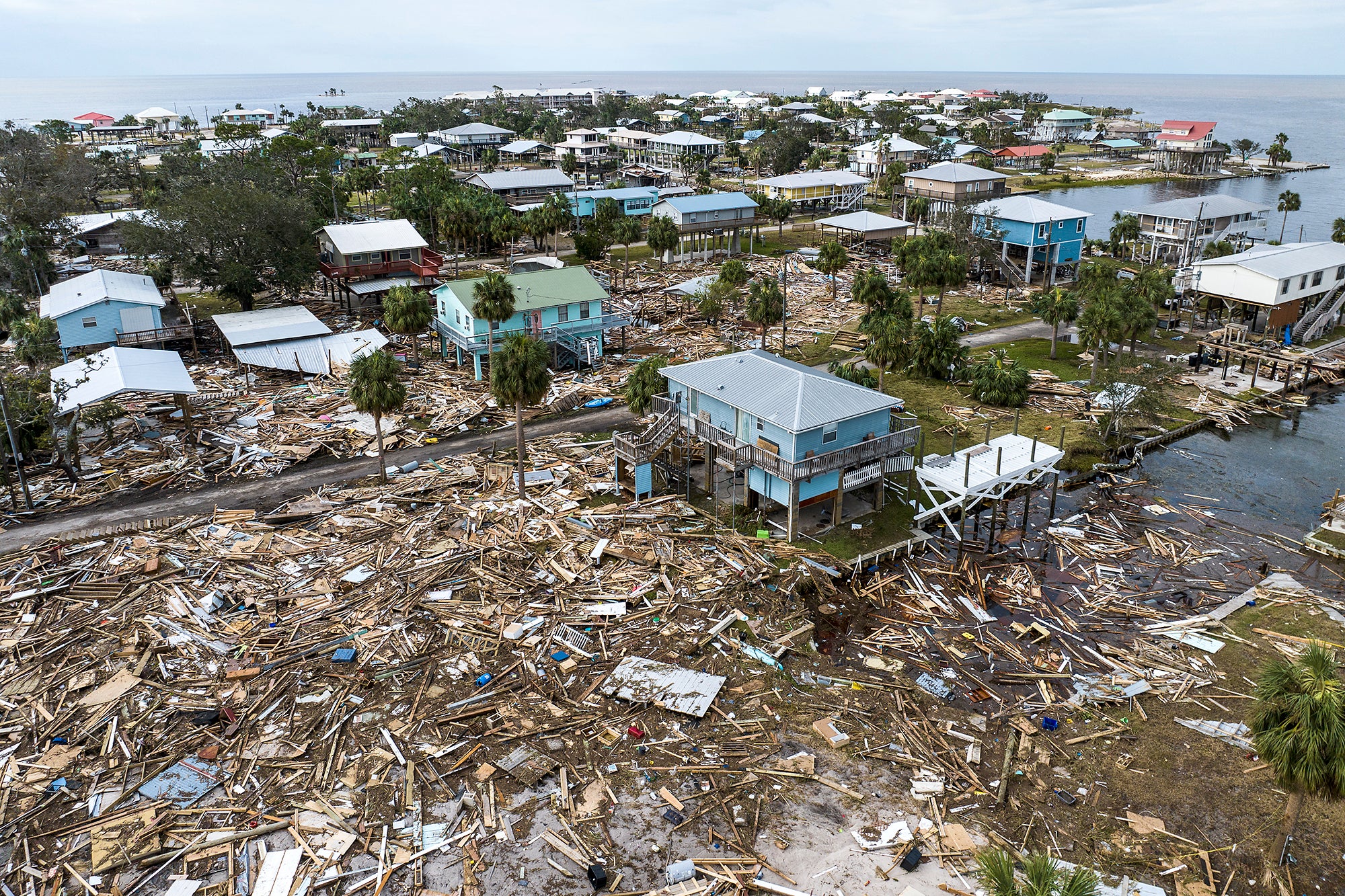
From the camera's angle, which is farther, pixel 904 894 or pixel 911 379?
pixel 911 379

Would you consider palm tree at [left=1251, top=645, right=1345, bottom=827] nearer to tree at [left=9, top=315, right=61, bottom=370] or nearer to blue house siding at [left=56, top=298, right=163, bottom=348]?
tree at [left=9, top=315, right=61, bottom=370]

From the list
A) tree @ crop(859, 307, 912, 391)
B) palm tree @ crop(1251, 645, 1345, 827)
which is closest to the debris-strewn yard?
palm tree @ crop(1251, 645, 1345, 827)

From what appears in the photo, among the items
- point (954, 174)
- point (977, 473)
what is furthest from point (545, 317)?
point (954, 174)

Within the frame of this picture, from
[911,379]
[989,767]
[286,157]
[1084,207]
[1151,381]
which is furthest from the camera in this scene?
[1084,207]

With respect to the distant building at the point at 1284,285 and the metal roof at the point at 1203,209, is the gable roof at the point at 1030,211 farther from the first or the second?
the distant building at the point at 1284,285

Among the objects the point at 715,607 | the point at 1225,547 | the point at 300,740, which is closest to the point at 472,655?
Answer: the point at 300,740

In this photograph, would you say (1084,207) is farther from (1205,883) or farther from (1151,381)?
(1205,883)

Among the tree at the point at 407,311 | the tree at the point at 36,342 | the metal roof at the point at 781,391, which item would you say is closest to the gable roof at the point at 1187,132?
the metal roof at the point at 781,391
